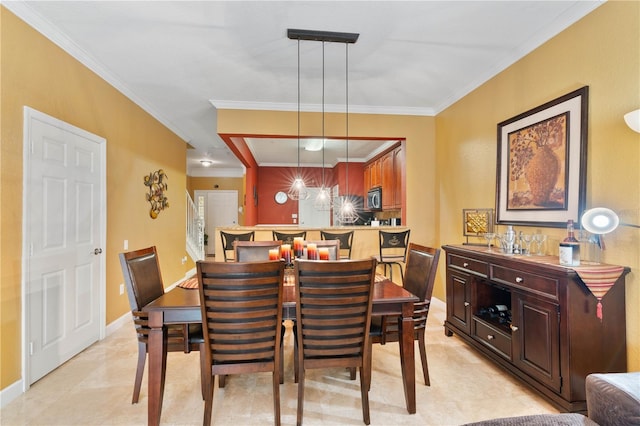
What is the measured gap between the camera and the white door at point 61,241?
7.66 ft

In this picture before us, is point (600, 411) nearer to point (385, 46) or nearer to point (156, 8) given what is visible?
point (385, 46)

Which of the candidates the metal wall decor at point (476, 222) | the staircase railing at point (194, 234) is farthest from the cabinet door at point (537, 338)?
the staircase railing at point (194, 234)

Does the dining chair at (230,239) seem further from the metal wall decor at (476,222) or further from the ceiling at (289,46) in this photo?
the metal wall decor at (476,222)

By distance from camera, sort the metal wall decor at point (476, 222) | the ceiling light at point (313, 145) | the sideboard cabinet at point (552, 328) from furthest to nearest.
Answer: the ceiling light at point (313, 145) < the metal wall decor at point (476, 222) < the sideboard cabinet at point (552, 328)

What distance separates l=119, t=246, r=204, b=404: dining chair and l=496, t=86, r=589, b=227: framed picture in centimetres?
278

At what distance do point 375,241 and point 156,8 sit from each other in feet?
11.7

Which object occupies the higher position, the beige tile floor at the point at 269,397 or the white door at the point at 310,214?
the white door at the point at 310,214

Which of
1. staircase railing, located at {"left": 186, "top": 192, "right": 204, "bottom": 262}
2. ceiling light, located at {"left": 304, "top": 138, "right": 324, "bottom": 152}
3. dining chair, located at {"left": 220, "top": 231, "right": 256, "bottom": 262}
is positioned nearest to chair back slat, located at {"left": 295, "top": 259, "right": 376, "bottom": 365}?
dining chair, located at {"left": 220, "top": 231, "right": 256, "bottom": 262}

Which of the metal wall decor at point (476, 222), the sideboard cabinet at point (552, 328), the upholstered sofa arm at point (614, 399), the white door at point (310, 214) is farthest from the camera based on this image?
the white door at point (310, 214)

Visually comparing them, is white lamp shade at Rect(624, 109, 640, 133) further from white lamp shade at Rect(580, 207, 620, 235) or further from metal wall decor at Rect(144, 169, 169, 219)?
metal wall decor at Rect(144, 169, 169, 219)

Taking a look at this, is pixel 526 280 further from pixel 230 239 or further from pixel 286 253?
pixel 230 239

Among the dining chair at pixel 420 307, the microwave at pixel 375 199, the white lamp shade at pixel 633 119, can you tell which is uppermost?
the white lamp shade at pixel 633 119

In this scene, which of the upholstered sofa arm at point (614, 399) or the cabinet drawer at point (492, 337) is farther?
the cabinet drawer at point (492, 337)

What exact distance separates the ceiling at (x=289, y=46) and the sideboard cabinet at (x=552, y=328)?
6.00ft
